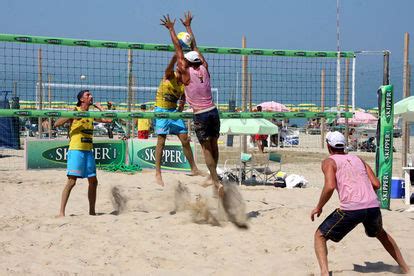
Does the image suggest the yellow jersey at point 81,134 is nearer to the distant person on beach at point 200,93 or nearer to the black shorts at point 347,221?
the distant person on beach at point 200,93

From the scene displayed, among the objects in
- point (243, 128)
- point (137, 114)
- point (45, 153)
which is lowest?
point (45, 153)

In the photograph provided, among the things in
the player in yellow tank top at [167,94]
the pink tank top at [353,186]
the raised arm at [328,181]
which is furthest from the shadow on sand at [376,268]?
the player in yellow tank top at [167,94]

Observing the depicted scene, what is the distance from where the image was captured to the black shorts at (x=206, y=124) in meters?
7.34

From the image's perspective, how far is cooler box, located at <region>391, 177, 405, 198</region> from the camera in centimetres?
1120

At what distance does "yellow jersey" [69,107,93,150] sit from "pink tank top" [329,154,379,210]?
3.39 meters

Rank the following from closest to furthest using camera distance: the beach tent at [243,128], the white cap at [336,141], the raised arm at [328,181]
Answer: the raised arm at [328,181]
the white cap at [336,141]
the beach tent at [243,128]

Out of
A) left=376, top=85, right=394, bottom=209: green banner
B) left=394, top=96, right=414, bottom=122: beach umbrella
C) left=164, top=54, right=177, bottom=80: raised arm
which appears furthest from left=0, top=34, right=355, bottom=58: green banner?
left=394, top=96, right=414, bottom=122: beach umbrella

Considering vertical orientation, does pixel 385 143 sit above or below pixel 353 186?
above

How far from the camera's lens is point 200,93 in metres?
7.30

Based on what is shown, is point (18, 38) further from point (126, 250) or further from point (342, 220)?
point (342, 220)

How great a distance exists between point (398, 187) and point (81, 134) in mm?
5953

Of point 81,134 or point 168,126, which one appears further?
point 168,126

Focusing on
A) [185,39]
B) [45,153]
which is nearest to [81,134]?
[185,39]

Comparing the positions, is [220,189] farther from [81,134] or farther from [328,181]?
[328,181]
